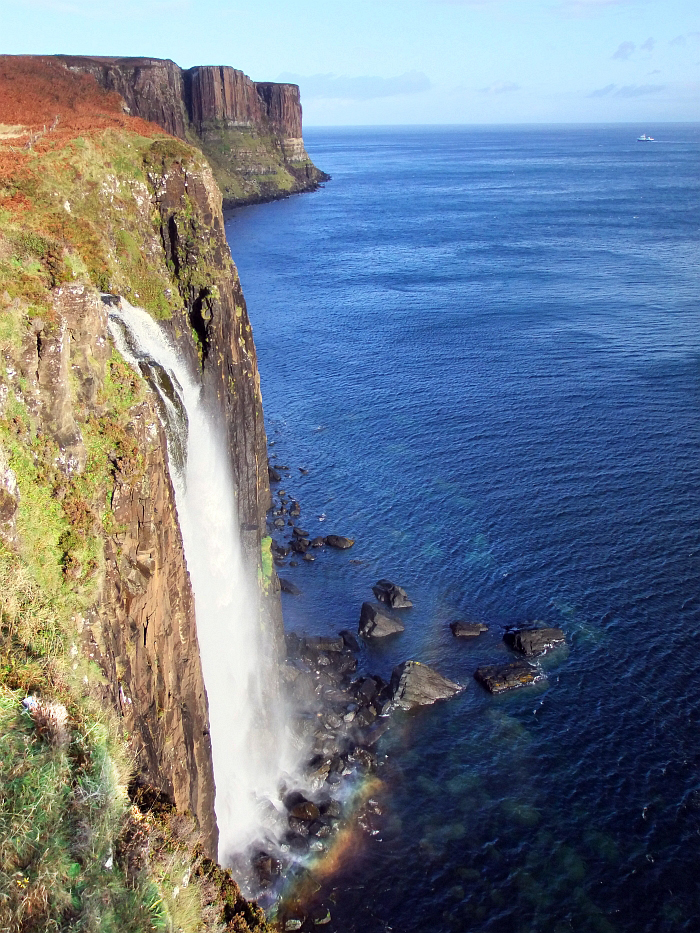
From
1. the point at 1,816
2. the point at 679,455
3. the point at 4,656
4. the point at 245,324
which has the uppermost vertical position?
the point at 245,324

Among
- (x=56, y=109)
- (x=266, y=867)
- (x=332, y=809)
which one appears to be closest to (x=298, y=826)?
(x=332, y=809)

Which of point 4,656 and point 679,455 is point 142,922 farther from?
point 679,455

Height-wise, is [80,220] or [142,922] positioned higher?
[80,220]

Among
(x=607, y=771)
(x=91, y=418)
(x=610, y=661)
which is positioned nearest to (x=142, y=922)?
(x=91, y=418)

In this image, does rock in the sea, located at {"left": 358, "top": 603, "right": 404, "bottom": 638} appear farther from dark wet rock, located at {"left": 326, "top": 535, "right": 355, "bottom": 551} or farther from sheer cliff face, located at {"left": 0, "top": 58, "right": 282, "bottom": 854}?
sheer cliff face, located at {"left": 0, "top": 58, "right": 282, "bottom": 854}

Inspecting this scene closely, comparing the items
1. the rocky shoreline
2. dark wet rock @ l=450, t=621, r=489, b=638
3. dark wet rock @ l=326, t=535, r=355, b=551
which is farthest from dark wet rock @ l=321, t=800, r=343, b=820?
dark wet rock @ l=326, t=535, r=355, b=551

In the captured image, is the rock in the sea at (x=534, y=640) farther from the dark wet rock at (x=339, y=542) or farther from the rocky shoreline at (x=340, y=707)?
the dark wet rock at (x=339, y=542)
